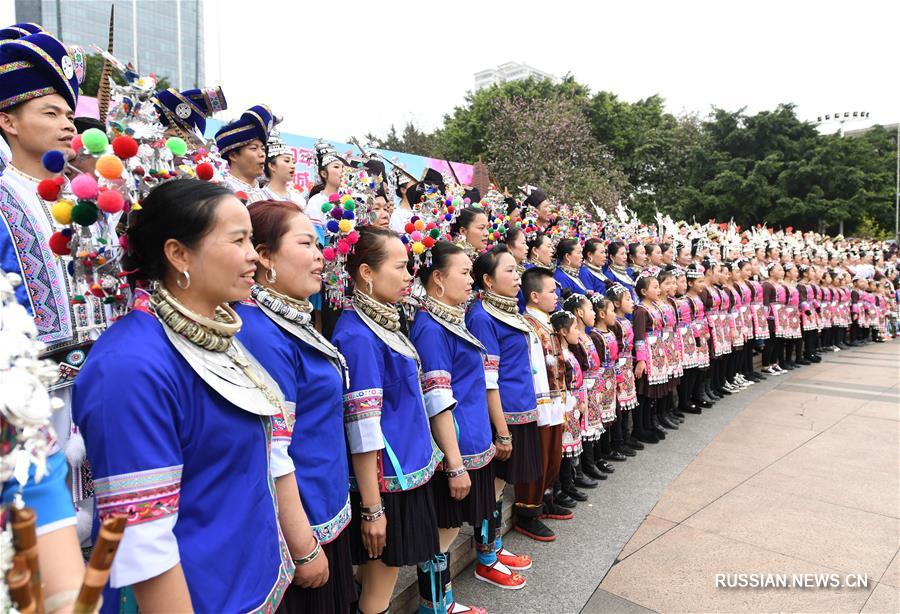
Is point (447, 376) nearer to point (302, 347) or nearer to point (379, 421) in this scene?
point (379, 421)

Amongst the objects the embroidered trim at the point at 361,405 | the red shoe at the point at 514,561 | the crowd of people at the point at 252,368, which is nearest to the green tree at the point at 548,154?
the crowd of people at the point at 252,368

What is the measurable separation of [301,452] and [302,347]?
0.35 metres

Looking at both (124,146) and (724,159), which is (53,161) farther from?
Result: (724,159)

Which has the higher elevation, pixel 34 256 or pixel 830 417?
pixel 34 256

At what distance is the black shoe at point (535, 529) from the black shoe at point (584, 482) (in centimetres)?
92

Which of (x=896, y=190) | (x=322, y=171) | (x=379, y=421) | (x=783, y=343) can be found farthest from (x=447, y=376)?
(x=896, y=190)

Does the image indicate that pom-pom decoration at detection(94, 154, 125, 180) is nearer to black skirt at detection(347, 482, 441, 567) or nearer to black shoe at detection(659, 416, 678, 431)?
black skirt at detection(347, 482, 441, 567)

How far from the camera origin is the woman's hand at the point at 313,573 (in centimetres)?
167

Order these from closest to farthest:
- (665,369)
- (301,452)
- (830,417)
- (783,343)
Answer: (301,452) < (665,369) < (830,417) < (783,343)

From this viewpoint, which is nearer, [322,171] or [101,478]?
[101,478]

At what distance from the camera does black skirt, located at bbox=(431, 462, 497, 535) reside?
2.77m

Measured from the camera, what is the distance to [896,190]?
83.7ft

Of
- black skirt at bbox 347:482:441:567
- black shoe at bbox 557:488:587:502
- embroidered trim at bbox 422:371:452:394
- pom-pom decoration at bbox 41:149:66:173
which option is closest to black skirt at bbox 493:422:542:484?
embroidered trim at bbox 422:371:452:394

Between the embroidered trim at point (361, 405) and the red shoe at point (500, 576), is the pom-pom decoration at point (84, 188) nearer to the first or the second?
the embroidered trim at point (361, 405)
